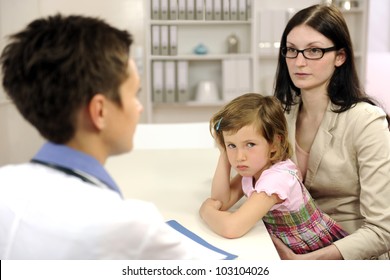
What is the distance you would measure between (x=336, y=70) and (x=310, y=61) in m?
0.07

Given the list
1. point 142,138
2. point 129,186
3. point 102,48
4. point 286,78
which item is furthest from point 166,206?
point 142,138

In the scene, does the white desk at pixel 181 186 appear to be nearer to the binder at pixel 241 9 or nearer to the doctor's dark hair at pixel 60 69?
the doctor's dark hair at pixel 60 69

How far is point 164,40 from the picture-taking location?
250 cm

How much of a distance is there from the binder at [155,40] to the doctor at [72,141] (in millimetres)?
2102

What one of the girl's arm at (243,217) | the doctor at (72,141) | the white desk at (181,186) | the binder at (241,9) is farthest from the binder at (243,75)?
the doctor at (72,141)

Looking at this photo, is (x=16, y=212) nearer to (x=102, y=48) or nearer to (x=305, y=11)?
(x=102, y=48)

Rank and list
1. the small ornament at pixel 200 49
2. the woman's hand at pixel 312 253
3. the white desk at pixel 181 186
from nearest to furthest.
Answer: the white desk at pixel 181 186
the woman's hand at pixel 312 253
the small ornament at pixel 200 49

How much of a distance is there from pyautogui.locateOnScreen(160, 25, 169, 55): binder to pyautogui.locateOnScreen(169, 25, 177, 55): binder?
2 centimetres

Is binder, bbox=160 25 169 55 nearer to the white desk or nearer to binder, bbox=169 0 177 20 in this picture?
binder, bbox=169 0 177 20

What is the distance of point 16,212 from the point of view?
1.36 feet

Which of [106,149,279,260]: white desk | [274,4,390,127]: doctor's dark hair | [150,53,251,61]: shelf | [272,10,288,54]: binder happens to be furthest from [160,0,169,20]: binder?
[274,4,390,127]: doctor's dark hair

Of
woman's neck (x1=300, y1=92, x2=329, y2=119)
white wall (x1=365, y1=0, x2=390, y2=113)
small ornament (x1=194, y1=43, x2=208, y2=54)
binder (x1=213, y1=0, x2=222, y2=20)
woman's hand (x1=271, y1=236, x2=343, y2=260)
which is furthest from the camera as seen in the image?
small ornament (x1=194, y1=43, x2=208, y2=54)

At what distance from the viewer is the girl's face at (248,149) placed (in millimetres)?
738

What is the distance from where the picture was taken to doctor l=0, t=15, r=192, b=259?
40 cm
